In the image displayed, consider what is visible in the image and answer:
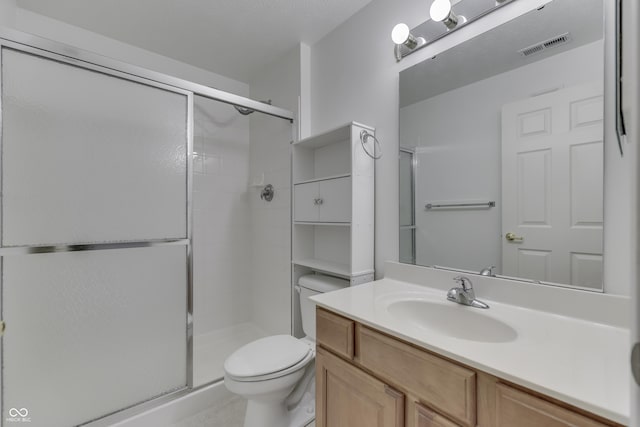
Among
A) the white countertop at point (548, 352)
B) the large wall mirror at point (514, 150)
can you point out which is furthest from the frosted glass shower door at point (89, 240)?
the large wall mirror at point (514, 150)

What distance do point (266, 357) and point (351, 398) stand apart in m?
0.56

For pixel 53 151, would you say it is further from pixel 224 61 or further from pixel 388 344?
pixel 388 344

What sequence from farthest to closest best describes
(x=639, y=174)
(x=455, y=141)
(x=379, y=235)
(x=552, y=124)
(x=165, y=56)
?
(x=165, y=56) → (x=379, y=235) → (x=455, y=141) → (x=552, y=124) → (x=639, y=174)

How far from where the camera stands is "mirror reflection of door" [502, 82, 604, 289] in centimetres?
99

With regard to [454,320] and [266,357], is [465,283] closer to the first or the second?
[454,320]

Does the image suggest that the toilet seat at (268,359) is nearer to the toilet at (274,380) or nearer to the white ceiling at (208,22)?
the toilet at (274,380)

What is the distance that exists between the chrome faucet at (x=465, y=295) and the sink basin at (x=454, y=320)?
2 cm

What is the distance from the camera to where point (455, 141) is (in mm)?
1364

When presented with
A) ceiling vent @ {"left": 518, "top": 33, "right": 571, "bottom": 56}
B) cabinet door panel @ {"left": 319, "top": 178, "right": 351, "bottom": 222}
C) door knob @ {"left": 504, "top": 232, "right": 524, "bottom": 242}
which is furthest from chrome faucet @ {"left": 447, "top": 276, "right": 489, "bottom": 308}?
ceiling vent @ {"left": 518, "top": 33, "right": 571, "bottom": 56}

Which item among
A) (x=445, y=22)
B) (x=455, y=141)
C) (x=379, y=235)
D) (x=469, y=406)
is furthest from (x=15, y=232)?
(x=445, y=22)

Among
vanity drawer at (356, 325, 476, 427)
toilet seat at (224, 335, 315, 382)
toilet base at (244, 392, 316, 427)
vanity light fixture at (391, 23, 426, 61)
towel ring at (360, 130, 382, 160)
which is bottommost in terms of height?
toilet base at (244, 392, 316, 427)

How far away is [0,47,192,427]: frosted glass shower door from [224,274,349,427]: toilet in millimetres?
506

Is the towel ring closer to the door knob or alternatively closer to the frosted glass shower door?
the door knob

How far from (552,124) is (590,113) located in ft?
0.34
